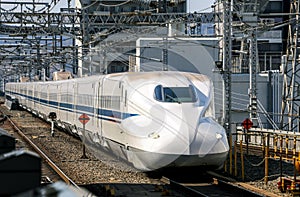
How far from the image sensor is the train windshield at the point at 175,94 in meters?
11.9

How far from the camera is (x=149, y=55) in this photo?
35875 millimetres

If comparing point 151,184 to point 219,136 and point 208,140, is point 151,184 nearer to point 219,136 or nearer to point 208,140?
point 208,140

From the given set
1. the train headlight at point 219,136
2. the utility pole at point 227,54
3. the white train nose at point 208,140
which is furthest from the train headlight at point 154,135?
the utility pole at point 227,54

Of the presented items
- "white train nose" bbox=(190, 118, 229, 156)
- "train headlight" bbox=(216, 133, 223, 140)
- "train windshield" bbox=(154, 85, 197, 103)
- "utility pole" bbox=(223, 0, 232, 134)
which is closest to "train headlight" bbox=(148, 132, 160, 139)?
"white train nose" bbox=(190, 118, 229, 156)

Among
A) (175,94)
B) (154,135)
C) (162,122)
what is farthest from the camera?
(175,94)

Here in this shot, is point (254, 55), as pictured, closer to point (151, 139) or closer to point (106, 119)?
point (106, 119)

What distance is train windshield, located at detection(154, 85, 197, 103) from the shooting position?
470 inches

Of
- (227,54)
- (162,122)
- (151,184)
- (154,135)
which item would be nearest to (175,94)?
(162,122)

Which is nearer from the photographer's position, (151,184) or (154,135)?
(154,135)

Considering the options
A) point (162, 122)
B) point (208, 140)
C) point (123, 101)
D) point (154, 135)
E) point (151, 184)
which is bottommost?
point (151, 184)

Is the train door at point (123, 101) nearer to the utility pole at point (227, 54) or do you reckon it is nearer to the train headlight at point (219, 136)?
the train headlight at point (219, 136)

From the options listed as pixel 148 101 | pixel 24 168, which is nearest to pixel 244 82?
pixel 148 101

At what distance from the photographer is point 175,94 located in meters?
12.1

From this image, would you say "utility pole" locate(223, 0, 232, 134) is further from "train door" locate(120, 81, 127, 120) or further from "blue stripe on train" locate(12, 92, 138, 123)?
"train door" locate(120, 81, 127, 120)
